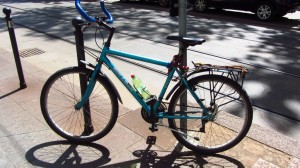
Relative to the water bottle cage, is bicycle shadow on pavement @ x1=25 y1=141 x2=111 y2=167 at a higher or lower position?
lower

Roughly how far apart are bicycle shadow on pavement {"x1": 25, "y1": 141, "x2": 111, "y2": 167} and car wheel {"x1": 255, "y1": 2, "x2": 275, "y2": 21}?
29.9 ft

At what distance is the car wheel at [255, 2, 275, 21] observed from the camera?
1040cm

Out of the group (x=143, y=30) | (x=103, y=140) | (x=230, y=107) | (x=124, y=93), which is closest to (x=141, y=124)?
(x=103, y=140)

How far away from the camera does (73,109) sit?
12.9 ft

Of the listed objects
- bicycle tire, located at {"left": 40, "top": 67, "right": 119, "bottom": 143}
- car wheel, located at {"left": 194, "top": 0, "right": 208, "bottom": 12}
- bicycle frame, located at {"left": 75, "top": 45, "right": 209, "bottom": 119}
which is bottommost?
bicycle tire, located at {"left": 40, "top": 67, "right": 119, "bottom": 143}

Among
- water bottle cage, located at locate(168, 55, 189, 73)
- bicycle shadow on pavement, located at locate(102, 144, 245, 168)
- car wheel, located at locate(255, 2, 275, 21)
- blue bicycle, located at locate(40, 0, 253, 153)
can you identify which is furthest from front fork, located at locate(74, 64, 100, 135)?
car wheel, located at locate(255, 2, 275, 21)

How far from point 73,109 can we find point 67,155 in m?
0.95

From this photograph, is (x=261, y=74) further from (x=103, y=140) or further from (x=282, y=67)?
(x=103, y=140)

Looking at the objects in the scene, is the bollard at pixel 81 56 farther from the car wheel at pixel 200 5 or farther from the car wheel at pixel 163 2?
the car wheel at pixel 163 2

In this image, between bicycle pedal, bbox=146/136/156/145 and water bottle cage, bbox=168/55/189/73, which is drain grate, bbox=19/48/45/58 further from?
water bottle cage, bbox=168/55/189/73

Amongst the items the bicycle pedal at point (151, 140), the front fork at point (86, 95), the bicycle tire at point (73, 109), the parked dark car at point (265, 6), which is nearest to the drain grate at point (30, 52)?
the bicycle tire at point (73, 109)

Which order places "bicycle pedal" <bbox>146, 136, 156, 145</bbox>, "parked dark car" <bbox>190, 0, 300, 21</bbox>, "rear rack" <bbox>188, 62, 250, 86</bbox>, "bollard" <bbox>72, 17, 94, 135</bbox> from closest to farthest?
"rear rack" <bbox>188, 62, 250, 86</bbox>
"bollard" <bbox>72, 17, 94, 135</bbox>
"bicycle pedal" <bbox>146, 136, 156, 145</bbox>
"parked dark car" <bbox>190, 0, 300, 21</bbox>

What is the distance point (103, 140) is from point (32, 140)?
30.6 inches

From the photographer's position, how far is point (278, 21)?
1065 centimetres
